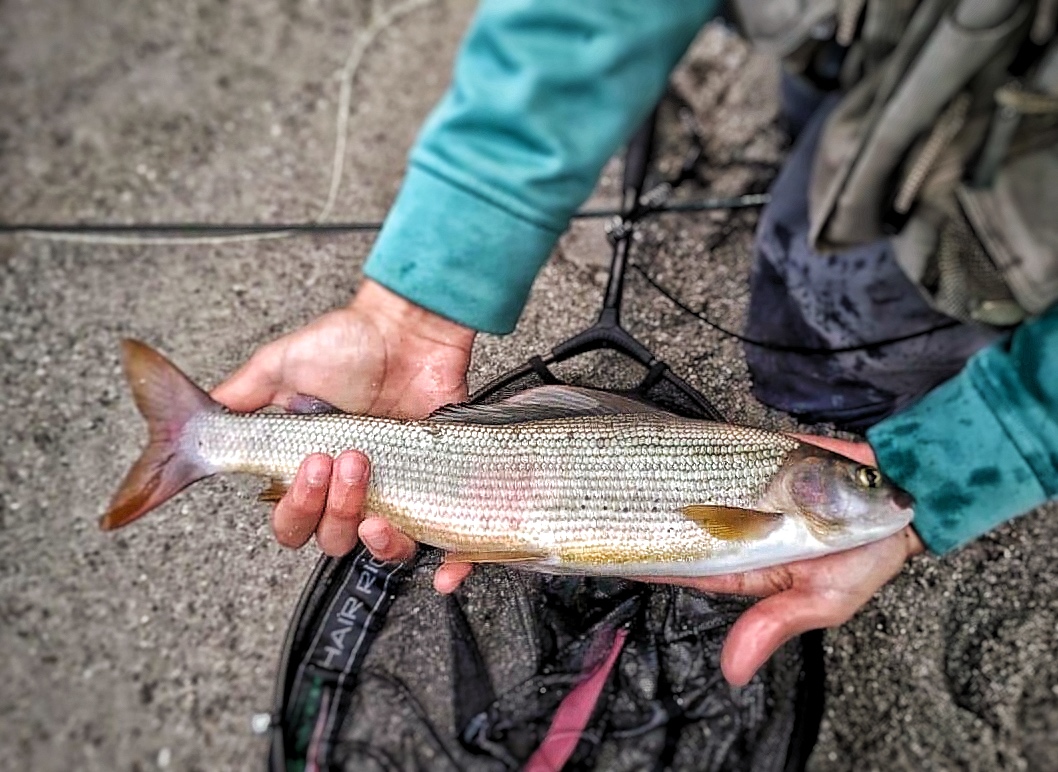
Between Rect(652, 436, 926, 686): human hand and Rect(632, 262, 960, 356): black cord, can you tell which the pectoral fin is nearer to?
Rect(652, 436, 926, 686): human hand

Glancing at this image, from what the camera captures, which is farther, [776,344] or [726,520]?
[776,344]

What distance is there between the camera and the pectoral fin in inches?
74.1

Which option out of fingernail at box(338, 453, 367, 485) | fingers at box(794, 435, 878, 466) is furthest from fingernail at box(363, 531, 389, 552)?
fingers at box(794, 435, 878, 466)

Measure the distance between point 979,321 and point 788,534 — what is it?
0.66 m

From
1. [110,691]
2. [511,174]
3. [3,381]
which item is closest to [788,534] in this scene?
[511,174]

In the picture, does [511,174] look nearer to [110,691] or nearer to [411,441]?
[411,441]

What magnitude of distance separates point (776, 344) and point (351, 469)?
1149 millimetres

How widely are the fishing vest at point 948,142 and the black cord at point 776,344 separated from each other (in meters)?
0.23

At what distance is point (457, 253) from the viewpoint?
188cm

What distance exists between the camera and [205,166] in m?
3.09

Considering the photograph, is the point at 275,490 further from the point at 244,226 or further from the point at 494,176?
the point at 244,226

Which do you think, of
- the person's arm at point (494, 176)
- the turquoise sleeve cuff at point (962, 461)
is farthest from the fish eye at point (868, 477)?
the person's arm at point (494, 176)

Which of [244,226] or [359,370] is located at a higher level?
[359,370]

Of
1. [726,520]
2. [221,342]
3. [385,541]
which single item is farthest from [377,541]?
[221,342]
